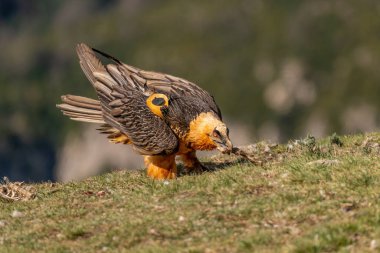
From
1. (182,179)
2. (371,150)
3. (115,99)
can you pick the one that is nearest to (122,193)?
(182,179)

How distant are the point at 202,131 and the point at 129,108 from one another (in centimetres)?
259

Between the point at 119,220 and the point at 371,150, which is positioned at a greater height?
the point at 371,150

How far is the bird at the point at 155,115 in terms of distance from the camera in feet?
59.0

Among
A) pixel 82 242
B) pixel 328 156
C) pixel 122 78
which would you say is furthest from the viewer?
pixel 122 78

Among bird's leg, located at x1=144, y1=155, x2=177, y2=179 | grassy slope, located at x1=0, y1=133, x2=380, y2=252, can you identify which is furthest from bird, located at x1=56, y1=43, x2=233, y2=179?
grassy slope, located at x1=0, y1=133, x2=380, y2=252

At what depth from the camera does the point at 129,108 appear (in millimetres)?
19562

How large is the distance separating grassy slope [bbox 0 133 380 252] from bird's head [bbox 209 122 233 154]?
597 millimetres

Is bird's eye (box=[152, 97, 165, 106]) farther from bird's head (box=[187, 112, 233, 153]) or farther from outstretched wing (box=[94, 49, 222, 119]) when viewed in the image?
A: bird's head (box=[187, 112, 233, 153])

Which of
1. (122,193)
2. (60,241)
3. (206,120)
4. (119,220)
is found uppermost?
(206,120)

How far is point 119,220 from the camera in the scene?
1402 cm

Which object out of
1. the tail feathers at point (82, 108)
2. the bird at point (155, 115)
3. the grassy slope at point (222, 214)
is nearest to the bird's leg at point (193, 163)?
the bird at point (155, 115)

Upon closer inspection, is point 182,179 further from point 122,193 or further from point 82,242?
point 82,242

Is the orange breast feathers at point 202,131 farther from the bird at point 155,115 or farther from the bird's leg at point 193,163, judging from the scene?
the bird's leg at point 193,163

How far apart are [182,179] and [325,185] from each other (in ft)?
12.3
